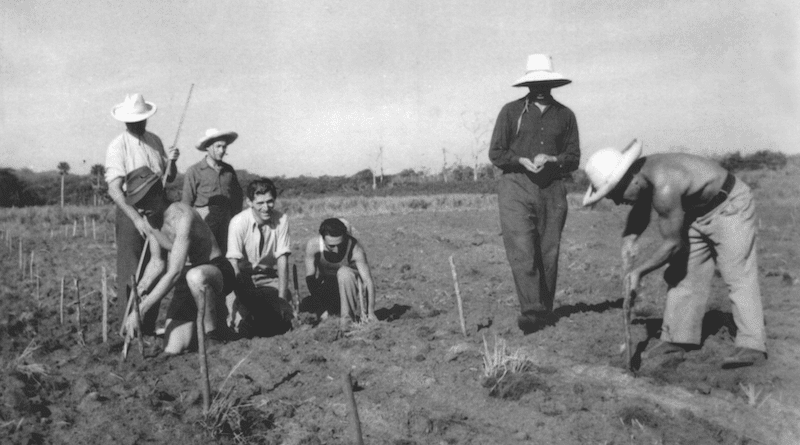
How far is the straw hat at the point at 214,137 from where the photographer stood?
19.2ft

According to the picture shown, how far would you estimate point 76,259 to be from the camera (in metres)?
10.7

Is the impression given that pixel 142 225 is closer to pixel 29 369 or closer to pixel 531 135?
pixel 29 369

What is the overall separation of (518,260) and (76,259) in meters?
8.11

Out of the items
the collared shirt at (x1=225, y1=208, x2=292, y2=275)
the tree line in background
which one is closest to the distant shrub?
Result: the tree line in background

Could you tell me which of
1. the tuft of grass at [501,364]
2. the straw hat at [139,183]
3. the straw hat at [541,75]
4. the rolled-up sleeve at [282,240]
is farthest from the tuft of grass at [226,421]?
the straw hat at [541,75]

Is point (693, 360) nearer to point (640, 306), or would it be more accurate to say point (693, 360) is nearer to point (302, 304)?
point (640, 306)

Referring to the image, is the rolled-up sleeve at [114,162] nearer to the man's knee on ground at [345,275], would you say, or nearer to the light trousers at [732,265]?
the man's knee on ground at [345,275]

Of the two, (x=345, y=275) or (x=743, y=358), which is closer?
(x=743, y=358)

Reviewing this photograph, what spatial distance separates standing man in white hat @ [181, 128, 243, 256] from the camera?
5906mm

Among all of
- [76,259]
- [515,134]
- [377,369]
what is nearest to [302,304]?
[377,369]

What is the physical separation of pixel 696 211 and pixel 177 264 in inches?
118

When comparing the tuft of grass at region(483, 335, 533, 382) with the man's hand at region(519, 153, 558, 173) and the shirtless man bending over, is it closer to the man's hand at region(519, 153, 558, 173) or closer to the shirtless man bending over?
the man's hand at region(519, 153, 558, 173)

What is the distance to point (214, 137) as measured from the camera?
5867 millimetres

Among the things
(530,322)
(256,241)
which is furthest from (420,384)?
(256,241)
